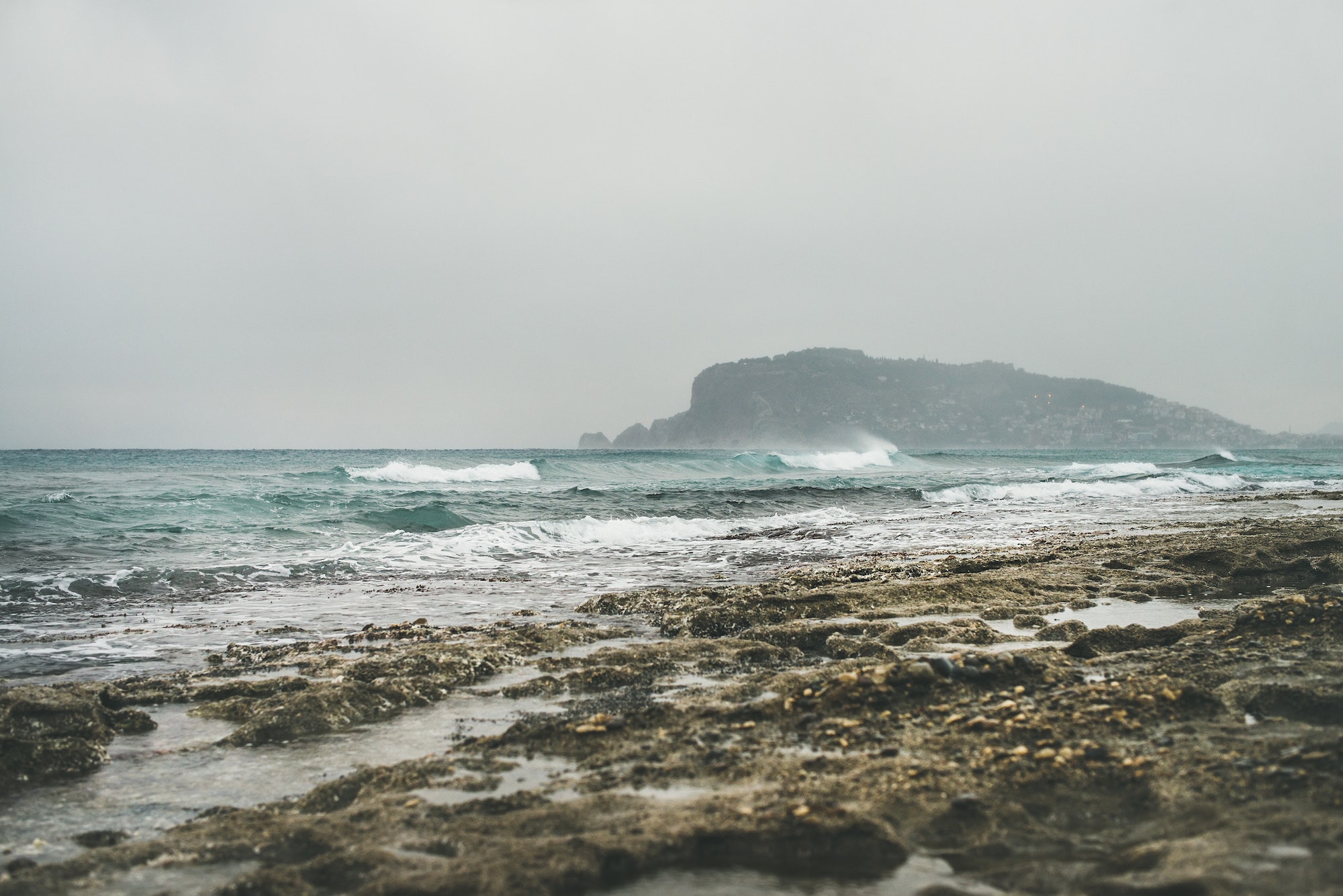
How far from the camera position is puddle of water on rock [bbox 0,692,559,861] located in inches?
114

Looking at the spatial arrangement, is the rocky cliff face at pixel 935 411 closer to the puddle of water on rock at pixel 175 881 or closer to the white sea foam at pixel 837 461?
the white sea foam at pixel 837 461

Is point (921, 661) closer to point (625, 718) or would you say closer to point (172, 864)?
point (625, 718)

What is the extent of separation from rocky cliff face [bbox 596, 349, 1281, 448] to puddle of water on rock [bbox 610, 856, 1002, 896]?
118 m

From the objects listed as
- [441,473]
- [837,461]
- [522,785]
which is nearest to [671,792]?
[522,785]

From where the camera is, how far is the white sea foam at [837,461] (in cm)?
5241

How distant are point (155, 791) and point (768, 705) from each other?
2770 mm

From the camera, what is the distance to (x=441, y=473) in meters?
37.2

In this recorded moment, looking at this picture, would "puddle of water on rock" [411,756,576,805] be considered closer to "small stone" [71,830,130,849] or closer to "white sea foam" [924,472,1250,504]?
"small stone" [71,830,130,849]

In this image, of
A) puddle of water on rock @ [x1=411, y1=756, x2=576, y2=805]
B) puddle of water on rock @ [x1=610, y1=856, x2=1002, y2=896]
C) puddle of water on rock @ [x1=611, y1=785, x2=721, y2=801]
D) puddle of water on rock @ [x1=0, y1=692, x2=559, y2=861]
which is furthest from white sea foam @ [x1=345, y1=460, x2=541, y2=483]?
puddle of water on rock @ [x1=610, y1=856, x2=1002, y2=896]

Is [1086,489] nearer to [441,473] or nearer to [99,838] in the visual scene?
[441,473]

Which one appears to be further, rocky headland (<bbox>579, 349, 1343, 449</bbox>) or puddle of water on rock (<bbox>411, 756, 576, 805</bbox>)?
rocky headland (<bbox>579, 349, 1343, 449</bbox>)

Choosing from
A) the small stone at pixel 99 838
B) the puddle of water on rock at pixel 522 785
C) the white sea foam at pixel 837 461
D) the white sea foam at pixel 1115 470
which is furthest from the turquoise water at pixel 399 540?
the white sea foam at pixel 837 461

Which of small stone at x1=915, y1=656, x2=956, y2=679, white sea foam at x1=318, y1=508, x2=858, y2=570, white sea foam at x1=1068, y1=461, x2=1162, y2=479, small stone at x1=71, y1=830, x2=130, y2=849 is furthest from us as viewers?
white sea foam at x1=1068, y1=461, x2=1162, y2=479

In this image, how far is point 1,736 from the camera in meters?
3.55
